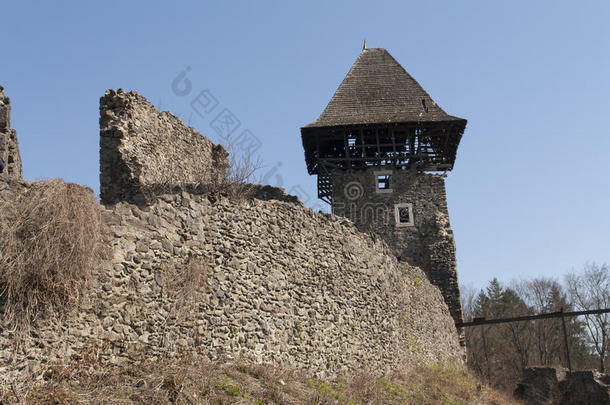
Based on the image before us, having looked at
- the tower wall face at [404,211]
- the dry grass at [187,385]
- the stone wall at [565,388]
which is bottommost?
the stone wall at [565,388]

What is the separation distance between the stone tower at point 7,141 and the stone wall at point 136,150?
5.97ft

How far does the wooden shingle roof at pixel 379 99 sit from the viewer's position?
73.8 feet

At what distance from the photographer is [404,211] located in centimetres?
2147

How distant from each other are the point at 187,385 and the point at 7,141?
4.04 metres

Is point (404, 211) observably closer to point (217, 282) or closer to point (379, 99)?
point (379, 99)

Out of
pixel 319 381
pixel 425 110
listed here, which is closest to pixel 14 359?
pixel 319 381

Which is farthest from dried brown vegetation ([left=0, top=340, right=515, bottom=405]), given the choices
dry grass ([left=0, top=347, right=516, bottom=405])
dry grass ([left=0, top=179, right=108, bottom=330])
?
dry grass ([left=0, top=179, right=108, bottom=330])

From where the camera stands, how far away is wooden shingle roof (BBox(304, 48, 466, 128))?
2250cm

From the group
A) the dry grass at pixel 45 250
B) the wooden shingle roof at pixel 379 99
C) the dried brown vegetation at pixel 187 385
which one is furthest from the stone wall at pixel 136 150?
the wooden shingle roof at pixel 379 99

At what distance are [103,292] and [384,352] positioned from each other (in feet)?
21.5

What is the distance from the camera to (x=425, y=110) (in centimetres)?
2305

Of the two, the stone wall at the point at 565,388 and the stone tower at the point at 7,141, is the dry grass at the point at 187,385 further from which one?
the stone wall at the point at 565,388

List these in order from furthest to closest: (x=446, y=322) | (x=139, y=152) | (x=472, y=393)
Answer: (x=446, y=322)
(x=472, y=393)
(x=139, y=152)

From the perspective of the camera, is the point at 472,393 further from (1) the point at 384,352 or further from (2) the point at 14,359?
(2) the point at 14,359
